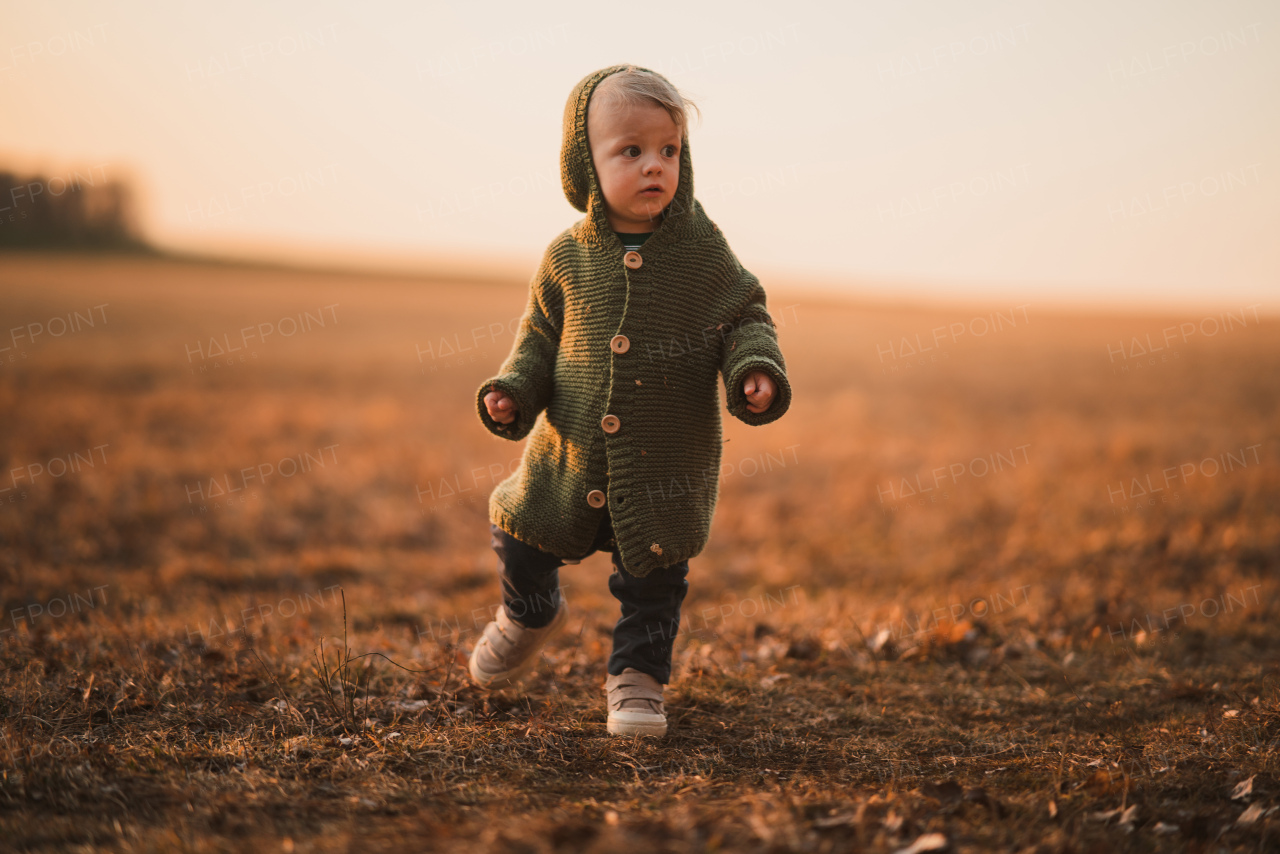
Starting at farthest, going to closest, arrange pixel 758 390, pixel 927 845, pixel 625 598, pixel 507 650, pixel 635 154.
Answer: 1. pixel 507 650
2. pixel 625 598
3. pixel 635 154
4. pixel 758 390
5. pixel 927 845

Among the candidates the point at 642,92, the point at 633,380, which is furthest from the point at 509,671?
the point at 642,92

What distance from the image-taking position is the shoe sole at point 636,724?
131 inches

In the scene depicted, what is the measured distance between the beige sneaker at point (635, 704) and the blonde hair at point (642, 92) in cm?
222

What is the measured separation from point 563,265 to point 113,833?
2486mm

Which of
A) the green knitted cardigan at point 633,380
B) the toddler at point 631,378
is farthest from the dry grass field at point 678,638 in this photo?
the green knitted cardigan at point 633,380

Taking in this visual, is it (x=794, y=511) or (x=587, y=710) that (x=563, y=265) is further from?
(x=794, y=511)

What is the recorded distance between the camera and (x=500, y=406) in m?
3.46

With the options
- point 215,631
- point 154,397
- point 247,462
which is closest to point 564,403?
point 215,631

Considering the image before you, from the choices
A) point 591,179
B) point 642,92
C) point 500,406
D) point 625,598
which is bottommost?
point 625,598

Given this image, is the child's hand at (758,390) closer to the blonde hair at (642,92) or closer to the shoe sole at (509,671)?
the blonde hair at (642,92)

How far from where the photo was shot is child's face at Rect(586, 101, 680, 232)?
10.6ft

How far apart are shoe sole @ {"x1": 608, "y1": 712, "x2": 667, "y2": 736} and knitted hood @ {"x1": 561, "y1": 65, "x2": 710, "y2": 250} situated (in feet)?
6.17

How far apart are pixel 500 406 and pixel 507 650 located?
111 centimetres

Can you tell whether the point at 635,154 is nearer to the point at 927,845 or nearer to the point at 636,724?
the point at 636,724
